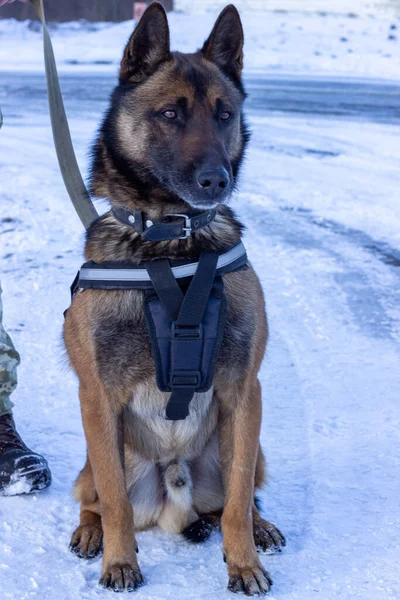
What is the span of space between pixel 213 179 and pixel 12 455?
1377 millimetres

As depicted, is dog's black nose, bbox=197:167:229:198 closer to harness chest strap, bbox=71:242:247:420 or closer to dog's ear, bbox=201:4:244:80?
harness chest strap, bbox=71:242:247:420

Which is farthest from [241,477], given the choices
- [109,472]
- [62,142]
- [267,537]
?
[62,142]

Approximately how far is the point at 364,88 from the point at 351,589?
1456 centimetres

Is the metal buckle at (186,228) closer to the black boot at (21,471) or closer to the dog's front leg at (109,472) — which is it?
the dog's front leg at (109,472)

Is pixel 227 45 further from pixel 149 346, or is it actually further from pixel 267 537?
pixel 267 537

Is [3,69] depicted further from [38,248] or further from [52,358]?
[52,358]

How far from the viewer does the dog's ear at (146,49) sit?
2.54 meters

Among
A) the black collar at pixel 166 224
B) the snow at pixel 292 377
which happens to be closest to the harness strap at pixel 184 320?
the black collar at pixel 166 224

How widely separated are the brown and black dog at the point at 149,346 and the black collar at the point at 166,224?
0.09 ft

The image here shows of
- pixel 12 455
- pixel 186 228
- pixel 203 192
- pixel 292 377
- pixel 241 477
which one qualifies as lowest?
pixel 292 377

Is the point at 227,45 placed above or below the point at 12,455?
above

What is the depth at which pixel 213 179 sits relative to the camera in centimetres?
242

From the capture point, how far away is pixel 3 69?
17297 mm

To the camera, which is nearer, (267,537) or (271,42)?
(267,537)
